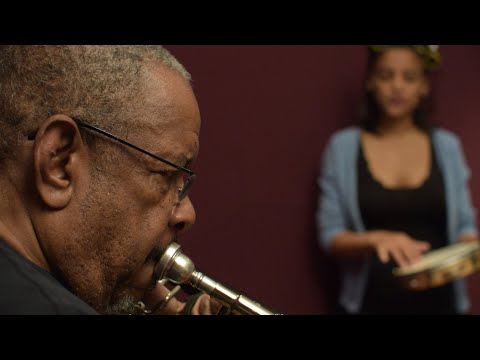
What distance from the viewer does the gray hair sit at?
2.52 feet

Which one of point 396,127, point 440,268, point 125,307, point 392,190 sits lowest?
point 125,307

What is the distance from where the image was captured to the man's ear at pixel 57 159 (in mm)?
744

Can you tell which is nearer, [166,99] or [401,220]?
[166,99]

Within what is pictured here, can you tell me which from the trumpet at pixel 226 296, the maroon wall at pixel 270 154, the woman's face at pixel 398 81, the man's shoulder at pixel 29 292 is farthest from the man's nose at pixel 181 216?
the woman's face at pixel 398 81

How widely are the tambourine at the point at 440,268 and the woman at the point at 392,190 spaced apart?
164mm

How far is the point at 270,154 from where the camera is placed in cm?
210

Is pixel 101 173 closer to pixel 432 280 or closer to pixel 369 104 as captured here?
Answer: pixel 432 280

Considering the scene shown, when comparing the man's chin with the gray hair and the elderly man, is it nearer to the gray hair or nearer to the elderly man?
the elderly man

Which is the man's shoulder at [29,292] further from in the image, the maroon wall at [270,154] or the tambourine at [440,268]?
the maroon wall at [270,154]

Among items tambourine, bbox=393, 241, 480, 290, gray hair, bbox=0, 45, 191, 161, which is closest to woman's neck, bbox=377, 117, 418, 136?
tambourine, bbox=393, 241, 480, 290

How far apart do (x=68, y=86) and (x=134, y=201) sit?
0.19 meters

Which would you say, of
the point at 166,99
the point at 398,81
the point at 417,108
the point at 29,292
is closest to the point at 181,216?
the point at 166,99

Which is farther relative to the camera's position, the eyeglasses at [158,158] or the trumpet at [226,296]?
the trumpet at [226,296]

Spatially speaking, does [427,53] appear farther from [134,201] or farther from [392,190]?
[134,201]
